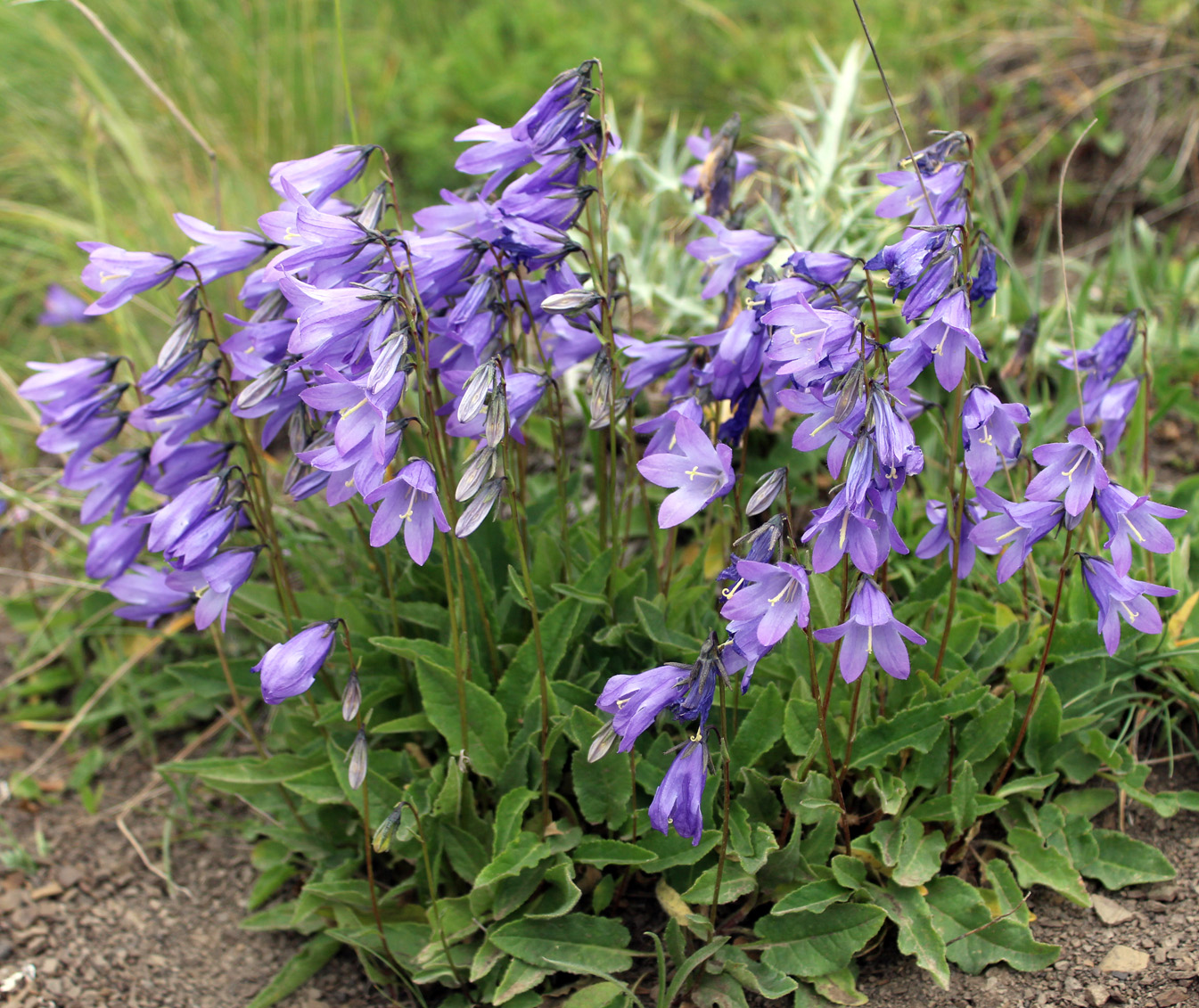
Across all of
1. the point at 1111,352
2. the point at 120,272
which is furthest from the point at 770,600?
the point at 120,272

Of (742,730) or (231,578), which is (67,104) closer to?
(231,578)

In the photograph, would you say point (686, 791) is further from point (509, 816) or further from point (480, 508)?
point (480, 508)

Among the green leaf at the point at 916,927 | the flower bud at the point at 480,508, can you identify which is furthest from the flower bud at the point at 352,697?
the green leaf at the point at 916,927

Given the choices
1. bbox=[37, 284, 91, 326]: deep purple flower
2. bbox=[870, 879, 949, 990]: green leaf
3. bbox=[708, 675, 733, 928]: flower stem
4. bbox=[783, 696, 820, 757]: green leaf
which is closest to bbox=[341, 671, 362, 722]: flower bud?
bbox=[708, 675, 733, 928]: flower stem

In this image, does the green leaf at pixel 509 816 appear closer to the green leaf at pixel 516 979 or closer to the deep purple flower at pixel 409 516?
the green leaf at pixel 516 979

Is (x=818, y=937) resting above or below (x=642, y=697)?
below

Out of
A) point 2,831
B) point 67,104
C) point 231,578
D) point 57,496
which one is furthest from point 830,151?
point 67,104

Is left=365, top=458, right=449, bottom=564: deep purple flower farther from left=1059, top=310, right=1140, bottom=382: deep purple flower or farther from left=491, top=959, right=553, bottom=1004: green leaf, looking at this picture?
left=1059, top=310, right=1140, bottom=382: deep purple flower
